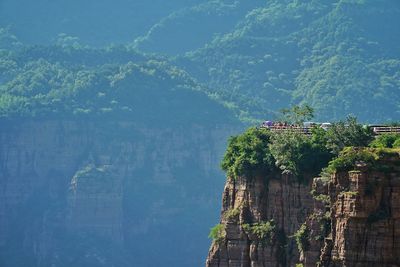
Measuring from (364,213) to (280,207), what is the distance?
9950 mm

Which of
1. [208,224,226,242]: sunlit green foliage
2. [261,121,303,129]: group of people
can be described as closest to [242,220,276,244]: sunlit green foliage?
[208,224,226,242]: sunlit green foliage

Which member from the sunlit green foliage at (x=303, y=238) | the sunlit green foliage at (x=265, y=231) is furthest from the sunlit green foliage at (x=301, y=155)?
the sunlit green foliage at (x=303, y=238)

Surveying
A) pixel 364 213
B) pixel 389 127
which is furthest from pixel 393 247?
pixel 389 127

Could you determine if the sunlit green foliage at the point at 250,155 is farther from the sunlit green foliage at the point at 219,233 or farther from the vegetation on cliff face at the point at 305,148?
the sunlit green foliage at the point at 219,233

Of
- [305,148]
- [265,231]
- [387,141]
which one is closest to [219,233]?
[265,231]

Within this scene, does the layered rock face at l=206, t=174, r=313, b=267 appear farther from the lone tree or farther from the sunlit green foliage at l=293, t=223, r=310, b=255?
the lone tree

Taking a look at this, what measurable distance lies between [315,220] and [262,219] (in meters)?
6.25

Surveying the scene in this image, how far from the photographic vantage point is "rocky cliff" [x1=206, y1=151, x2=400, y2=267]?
A: 153 ft

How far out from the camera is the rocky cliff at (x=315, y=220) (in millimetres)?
46781

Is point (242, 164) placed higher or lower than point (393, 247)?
higher

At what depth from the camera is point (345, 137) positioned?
2207 inches

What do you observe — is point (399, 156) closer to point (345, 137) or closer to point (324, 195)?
point (324, 195)

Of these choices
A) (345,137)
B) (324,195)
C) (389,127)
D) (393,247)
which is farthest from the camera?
(389,127)

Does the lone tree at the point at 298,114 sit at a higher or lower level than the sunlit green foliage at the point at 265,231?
higher
